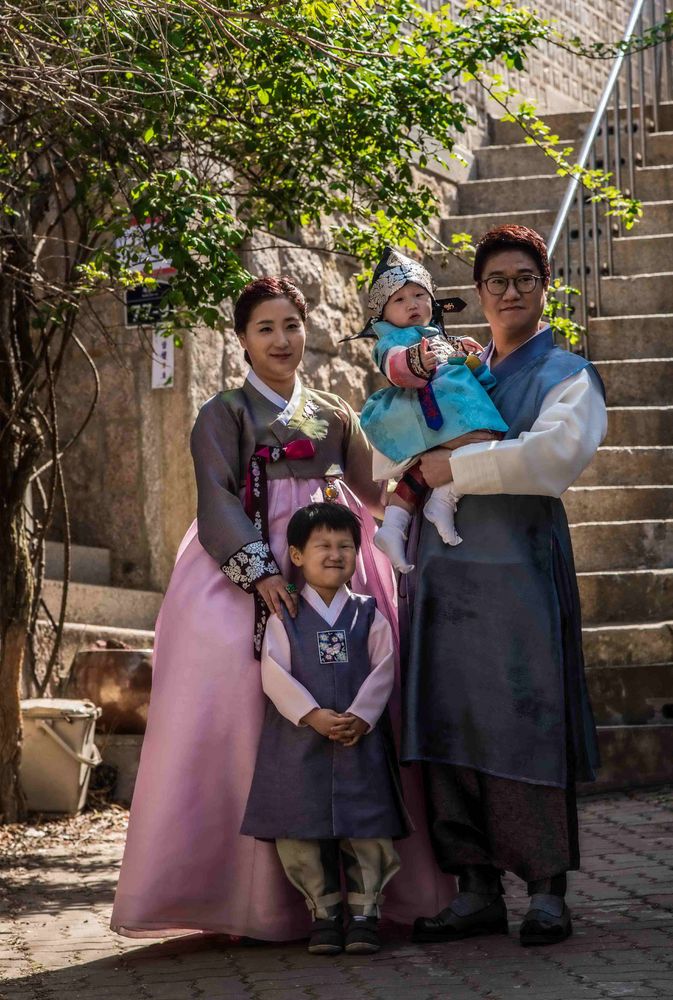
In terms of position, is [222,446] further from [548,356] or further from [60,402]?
[60,402]

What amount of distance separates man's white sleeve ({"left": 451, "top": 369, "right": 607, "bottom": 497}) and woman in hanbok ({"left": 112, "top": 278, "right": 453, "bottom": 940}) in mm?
572

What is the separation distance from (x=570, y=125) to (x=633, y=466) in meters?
3.95

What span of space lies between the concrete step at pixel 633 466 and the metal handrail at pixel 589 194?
2.58 feet

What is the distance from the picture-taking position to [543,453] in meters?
3.53

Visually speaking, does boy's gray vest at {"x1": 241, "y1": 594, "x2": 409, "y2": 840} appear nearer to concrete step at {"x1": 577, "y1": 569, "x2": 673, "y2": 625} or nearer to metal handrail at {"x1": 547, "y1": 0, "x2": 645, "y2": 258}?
concrete step at {"x1": 577, "y1": 569, "x2": 673, "y2": 625}

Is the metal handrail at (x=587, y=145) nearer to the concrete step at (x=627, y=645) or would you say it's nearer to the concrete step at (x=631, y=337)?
the concrete step at (x=631, y=337)

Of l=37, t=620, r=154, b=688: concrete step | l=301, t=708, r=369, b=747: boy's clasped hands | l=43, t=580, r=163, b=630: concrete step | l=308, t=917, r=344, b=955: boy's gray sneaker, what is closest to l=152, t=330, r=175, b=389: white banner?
l=43, t=580, r=163, b=630: concrete step

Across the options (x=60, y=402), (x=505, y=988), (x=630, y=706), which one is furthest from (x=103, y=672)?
(x=505, y=988)

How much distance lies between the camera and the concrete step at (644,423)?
7.62 meters

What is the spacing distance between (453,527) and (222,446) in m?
0.70

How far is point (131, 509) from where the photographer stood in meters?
7.63

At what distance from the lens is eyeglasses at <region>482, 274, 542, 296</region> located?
3.75 metres

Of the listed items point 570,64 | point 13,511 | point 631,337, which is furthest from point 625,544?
point 570,64

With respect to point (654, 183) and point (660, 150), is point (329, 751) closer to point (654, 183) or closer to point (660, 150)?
point (654, 183)
